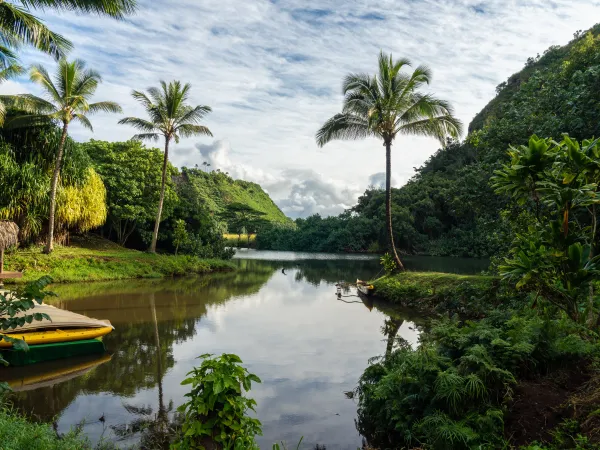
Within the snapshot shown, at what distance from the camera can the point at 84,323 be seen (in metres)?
8.36

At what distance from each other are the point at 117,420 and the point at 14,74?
13558mm

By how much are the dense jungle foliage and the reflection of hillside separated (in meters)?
5.37

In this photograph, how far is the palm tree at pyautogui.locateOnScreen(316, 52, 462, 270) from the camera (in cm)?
1809

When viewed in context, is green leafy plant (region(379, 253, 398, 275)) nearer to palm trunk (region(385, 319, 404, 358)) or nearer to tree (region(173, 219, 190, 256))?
palm trunk (region(385, 319, 404, 358))

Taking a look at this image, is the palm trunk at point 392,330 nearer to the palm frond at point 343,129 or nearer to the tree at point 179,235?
the palm frond at point 343,129

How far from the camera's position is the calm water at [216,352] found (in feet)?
19.3

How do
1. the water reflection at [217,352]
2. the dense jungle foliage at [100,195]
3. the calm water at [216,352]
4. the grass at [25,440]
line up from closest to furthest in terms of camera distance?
the grass at [25,440] → the water reflection at [217,352] → the calm water at [216,352] → the dense jungle foliage at [100,195]

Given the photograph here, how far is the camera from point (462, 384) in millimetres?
4578

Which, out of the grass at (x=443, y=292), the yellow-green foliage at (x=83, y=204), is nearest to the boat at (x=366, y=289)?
the grass at (x=443, y=292)

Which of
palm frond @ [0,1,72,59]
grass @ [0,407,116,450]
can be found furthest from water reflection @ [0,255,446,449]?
palm frond @ [0,1,72,59]

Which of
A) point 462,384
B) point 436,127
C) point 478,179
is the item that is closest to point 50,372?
point 462,384

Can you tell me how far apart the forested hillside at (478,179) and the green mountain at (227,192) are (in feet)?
44.3

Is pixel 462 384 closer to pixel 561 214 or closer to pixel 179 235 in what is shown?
pixel 561 214

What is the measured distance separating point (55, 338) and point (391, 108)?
15477mm
